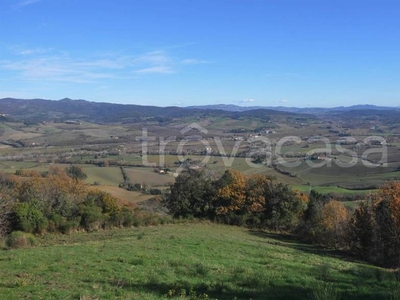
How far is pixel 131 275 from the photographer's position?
439 inches

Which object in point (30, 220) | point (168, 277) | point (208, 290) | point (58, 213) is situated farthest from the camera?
point (58, 213)

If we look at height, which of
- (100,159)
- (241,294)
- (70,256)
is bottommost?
(100,159)

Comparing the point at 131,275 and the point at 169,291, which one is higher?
the point at 169,291

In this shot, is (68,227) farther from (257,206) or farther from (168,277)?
(257,206)

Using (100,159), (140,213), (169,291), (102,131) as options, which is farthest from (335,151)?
(169,291)

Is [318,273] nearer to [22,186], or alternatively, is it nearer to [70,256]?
[70,256]

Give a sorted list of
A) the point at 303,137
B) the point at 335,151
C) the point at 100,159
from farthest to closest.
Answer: the point at 303,137
the point at 335,151
the point at 100,159

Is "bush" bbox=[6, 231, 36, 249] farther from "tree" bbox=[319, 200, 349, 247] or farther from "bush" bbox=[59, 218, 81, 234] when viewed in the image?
"tree" bbox=[319, 200, 349, 247]

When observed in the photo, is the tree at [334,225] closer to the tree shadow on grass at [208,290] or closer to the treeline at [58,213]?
the treeline at [58,213]

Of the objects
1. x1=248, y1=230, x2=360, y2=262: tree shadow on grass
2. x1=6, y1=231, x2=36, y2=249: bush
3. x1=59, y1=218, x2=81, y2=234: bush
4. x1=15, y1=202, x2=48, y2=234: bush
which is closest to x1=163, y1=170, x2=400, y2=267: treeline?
x1=248, y1=230, x2=360, y2=262: tree shadow on grass

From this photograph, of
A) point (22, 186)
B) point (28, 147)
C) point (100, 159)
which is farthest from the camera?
point (28, 147)

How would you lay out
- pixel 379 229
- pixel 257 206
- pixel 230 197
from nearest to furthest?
pixel 379 229
pixel 257 206
pixel 230 197

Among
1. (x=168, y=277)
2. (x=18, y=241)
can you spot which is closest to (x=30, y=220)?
(x=18, y=241)

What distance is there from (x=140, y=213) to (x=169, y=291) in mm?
26237
